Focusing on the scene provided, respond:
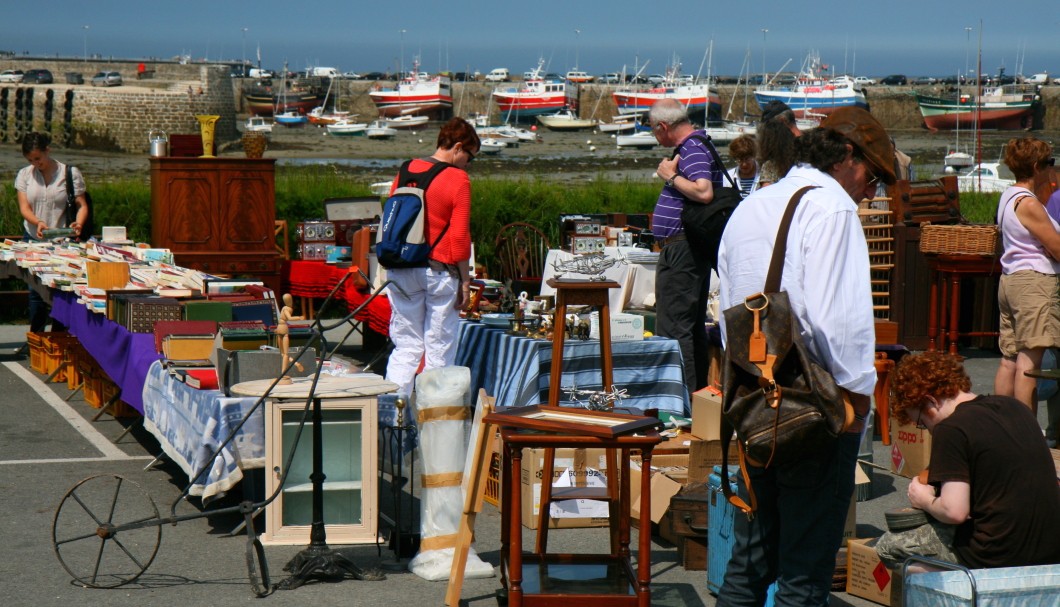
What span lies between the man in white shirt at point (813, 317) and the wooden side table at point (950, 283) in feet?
18.7

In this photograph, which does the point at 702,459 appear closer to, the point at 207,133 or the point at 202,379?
the point at 202,379

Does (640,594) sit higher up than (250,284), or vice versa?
(250,284)

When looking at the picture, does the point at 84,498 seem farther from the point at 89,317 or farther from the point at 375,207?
the point at 375,207

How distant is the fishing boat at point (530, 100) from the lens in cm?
8638

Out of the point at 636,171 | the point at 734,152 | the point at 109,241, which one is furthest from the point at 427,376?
the point at 636,171

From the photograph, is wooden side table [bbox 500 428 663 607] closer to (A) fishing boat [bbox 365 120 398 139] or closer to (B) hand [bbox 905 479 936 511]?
(B) hand [bbox 905 479 936 511]

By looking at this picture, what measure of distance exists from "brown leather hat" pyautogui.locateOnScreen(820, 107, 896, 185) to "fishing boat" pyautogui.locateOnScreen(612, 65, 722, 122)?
76950 millimetres

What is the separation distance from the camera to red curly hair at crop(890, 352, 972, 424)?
12.3 ft

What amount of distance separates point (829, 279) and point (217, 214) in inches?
312

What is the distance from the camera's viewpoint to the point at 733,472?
4484mm

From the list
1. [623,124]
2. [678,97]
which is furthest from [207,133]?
[678,97]

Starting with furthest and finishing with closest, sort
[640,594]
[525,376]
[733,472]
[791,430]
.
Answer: [525,376] → [733,472] → [640,594] → [791,430]

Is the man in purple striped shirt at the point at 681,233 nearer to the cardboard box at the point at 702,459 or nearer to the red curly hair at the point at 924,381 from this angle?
the cardboard box at the point at 702,459

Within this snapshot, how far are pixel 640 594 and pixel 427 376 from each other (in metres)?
1.21
